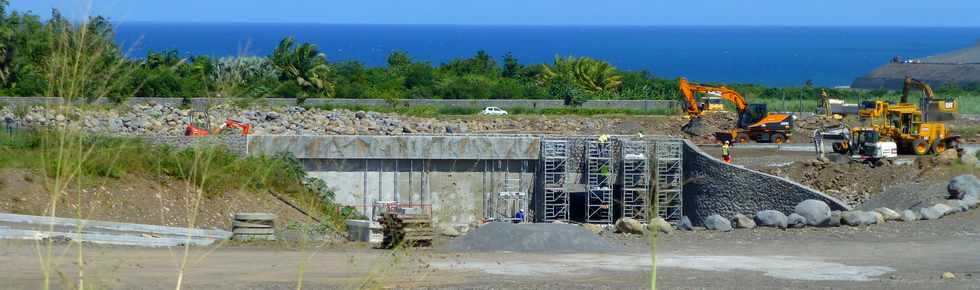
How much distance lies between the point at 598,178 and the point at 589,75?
31068 millimetres

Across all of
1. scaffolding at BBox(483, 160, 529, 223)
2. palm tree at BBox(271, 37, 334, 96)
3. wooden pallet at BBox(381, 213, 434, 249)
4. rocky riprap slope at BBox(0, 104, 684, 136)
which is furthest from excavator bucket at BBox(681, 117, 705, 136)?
wooden pallet at BBox(381, 213, 434, 249)

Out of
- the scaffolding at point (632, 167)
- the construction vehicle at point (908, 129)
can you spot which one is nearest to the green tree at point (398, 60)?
the scaffolding at point (632, 167)

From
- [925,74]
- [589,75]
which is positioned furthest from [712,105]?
[925,74]

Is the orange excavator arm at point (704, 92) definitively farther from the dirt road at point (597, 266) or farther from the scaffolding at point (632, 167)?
the dirt road at point (597, 266)

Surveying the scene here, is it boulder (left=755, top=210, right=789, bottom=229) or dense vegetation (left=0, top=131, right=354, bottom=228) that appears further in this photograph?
boulder (left=755, top=210, right=789, bottom=229)

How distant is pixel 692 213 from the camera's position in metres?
33.3

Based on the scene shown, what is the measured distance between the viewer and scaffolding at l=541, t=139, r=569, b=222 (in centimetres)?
3391

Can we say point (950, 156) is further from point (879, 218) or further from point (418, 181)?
point (418, 181)

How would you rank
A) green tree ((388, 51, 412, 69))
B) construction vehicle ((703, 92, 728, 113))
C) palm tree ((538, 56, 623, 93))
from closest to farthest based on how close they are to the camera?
construction vehicle ((703, 92, 728, 113)), palm tree ((538, 56, 623, 93)), green tree ((388, 51, 412, 69))

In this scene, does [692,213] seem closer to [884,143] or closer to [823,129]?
[884,143]

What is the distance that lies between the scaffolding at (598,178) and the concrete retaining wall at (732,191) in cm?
220

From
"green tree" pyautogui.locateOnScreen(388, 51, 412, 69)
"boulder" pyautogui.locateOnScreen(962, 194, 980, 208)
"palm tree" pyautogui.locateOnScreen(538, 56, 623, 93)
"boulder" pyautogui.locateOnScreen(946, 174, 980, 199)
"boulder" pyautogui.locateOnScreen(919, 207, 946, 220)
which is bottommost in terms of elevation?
"boulder" pyautogui.locateOnScreen(919, 207, 946, 220)

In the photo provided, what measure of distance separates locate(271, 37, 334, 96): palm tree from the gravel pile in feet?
119

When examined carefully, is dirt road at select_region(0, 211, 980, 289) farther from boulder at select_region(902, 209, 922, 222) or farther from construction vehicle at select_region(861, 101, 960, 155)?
construction vehicle at select_region(861, 101, 960, 155)
